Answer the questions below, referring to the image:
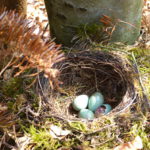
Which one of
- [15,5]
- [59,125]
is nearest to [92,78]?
[59,125]

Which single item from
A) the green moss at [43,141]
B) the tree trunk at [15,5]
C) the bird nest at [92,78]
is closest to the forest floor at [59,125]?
the green moss at [43,141]

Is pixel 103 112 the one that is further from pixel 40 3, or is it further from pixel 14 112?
pixel 40 3

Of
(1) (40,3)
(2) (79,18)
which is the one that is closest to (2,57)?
(2) (79,18)

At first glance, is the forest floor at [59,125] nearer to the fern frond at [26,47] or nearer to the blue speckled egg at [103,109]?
the fern frond at [26,47]

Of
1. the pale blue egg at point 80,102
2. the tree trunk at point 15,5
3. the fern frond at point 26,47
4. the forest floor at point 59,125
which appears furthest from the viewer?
the tree trunk at point 15,5

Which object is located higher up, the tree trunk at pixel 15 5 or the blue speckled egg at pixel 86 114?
the tree trunk at pixel 15 5

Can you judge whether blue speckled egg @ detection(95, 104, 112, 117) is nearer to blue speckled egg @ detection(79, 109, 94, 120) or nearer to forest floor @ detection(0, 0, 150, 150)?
blue speckled egg @ detection(79, 109, 94, 120)

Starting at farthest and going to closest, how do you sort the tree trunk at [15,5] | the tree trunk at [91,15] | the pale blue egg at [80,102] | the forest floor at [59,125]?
1. the tree trunk at [15,5]
2. the pale blue egg at [80,102]
3. the tree trunk at [91,15]
4. the forest floor at [59,125]

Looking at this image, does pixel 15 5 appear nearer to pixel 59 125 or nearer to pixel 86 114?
pixel 86 114
